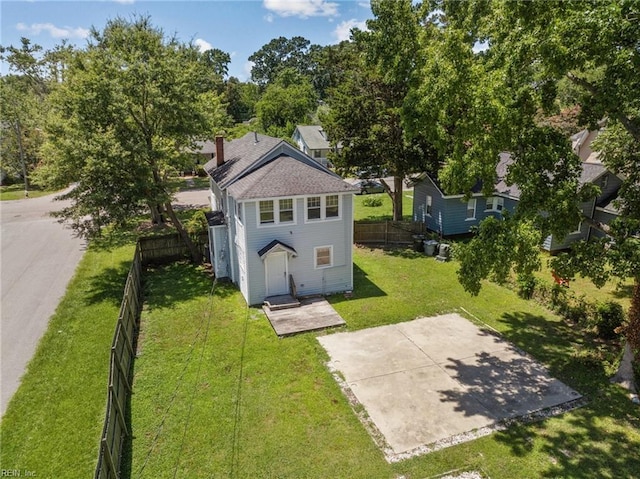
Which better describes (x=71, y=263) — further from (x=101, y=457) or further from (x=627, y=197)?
(x=627, y=197)

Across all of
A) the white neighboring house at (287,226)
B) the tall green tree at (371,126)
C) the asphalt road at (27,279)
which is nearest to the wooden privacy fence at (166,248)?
the white neighboring house at (287,226)

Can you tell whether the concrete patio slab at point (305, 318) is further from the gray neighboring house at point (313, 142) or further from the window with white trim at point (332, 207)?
the gray neighboring house at point (313, 142)

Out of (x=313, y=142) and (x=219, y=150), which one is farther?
(x=313, y=142)

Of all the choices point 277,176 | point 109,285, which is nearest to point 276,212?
point 277,176

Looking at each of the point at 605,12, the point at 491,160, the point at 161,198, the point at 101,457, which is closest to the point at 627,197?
the point at 491,160

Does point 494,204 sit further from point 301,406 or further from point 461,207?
point 301,406

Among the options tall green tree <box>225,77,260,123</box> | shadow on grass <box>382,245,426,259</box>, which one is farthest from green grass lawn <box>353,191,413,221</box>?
tall green tree <box>225,77,260,123</box>
